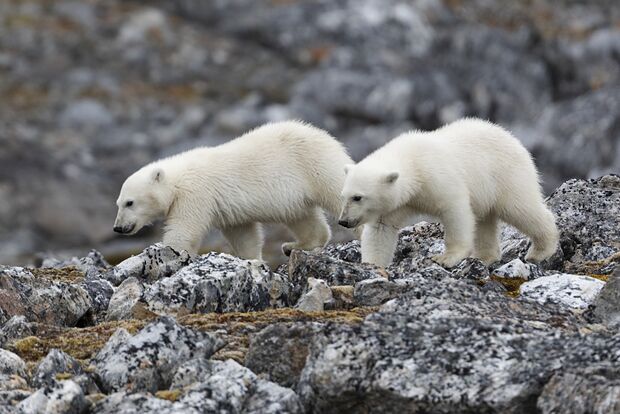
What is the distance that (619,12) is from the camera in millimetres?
48219

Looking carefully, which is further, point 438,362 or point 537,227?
point 537,227

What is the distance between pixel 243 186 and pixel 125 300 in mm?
4394

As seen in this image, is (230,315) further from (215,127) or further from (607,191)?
(215,127)

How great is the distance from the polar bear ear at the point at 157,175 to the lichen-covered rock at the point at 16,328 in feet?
17.2

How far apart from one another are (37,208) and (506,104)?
1639 centimetres

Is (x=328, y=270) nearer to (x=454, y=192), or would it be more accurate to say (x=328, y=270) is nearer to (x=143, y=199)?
(x=454, y=192)

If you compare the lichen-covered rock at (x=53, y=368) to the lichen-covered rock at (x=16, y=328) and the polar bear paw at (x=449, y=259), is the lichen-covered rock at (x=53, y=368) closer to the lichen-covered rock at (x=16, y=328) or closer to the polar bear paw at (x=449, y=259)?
the lichen-covered rock at (x=16, y=328)

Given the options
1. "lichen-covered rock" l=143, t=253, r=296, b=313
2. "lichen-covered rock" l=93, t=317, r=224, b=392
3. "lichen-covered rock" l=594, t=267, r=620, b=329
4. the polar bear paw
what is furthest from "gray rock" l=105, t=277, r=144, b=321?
"lichen-covered rock" l=594, t=267, r=620, b=329

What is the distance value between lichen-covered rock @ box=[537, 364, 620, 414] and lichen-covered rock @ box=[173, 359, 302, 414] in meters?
1.39

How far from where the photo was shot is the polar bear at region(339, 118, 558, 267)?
1168cm

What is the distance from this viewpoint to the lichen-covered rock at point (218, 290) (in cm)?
939

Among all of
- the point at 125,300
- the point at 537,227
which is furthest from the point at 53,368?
the point at 537,227

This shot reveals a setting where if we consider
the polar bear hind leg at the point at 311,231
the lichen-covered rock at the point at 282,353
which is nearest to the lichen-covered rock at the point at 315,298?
the lichen-covered rock at the point at 282,353

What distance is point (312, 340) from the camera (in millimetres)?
7293
